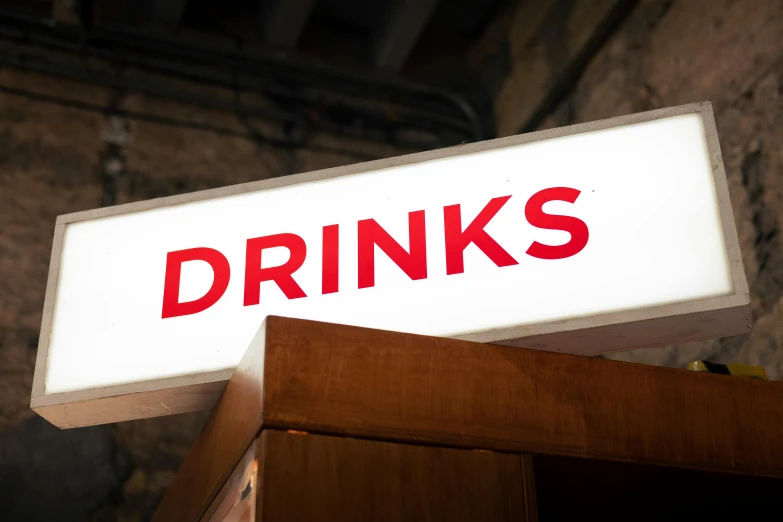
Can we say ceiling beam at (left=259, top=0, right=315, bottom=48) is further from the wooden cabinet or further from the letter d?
the wooden cabinet

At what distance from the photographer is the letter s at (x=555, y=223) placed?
158cm

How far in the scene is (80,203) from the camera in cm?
308

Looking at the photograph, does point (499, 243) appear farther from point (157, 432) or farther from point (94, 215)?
point (157, 432)

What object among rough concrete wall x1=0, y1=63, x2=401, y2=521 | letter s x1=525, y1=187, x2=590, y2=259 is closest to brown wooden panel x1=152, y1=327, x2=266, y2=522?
letter s x1=525, y1=187, x2=590, y2=259

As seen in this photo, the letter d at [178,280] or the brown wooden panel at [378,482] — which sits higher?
the letter d at [178,280]

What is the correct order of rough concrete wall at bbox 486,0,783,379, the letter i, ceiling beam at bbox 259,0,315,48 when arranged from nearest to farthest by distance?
1. the letter i
2. rough concrete wall at bbox 486,0,783,379
3. ceiling beam at bbox 259,0,315,48

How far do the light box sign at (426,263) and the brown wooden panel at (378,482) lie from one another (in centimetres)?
30

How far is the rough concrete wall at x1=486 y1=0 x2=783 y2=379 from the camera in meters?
2.30

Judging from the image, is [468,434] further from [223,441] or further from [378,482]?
[223,441]

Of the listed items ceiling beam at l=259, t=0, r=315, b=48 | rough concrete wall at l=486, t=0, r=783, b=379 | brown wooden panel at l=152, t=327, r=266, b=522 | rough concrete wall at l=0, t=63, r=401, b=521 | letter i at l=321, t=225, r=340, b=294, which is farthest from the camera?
ceiling beam at l=259, t=0, r=315, b=48

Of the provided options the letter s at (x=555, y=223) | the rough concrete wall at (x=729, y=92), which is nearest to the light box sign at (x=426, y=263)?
the letter s at (x=555, y=223)

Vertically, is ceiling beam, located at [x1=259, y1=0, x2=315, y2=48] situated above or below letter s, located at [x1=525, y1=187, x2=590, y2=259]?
above

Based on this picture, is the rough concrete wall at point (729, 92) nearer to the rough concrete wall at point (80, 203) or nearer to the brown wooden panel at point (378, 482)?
the rough concrete wall at point (80, 203)

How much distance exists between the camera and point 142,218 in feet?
6.07
